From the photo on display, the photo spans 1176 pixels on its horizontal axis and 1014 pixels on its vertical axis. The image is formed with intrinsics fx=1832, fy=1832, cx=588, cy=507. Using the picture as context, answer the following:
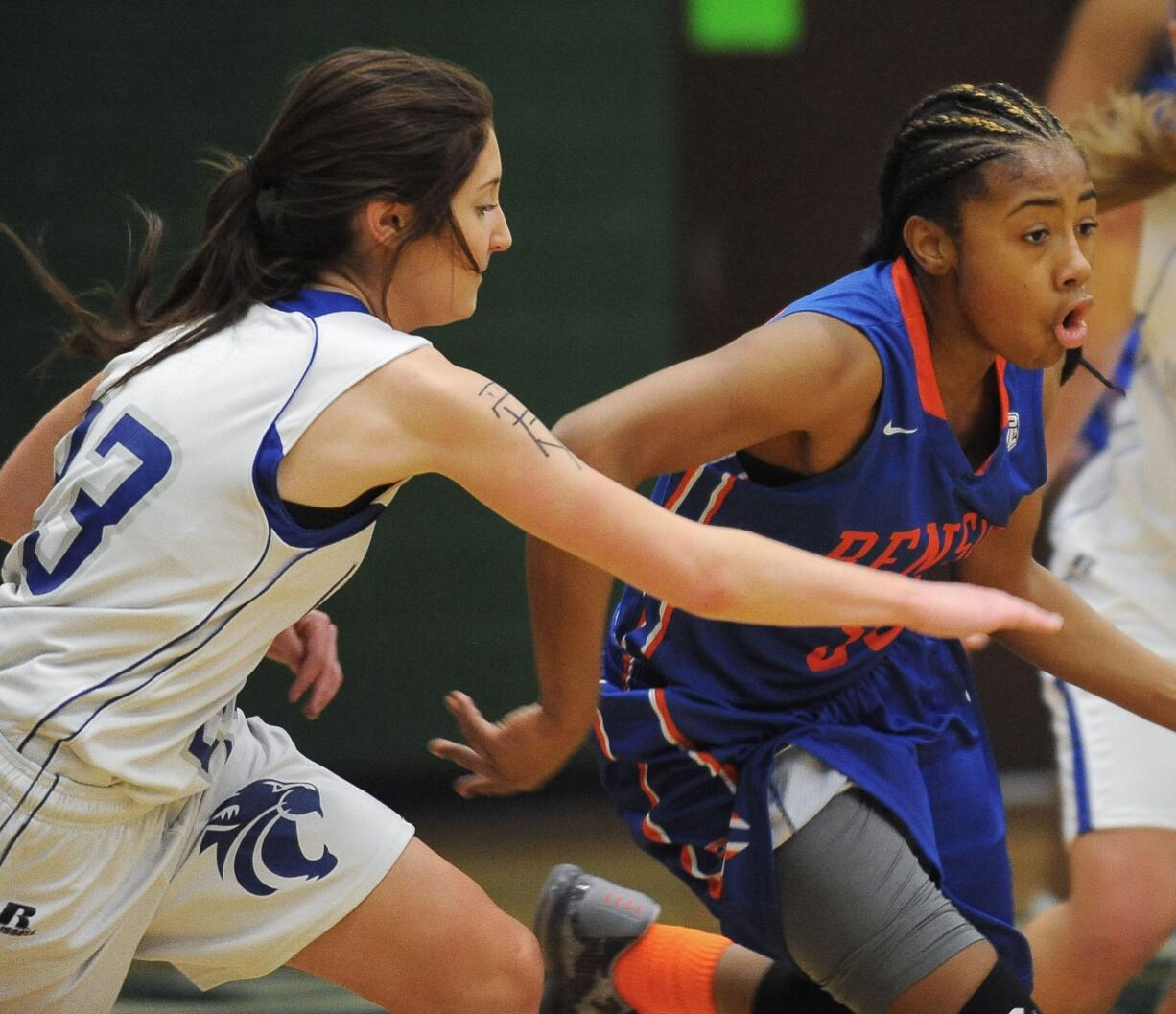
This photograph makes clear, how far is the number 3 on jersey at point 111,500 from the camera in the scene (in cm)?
212

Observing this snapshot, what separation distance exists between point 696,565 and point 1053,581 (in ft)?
3.23

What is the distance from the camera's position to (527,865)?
17.0 feet

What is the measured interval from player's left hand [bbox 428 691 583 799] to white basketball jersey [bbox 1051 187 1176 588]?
128 cm

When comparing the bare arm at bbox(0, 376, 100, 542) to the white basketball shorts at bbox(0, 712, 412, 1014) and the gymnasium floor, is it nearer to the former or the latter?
the white basketball shorts at bbox(0, 712, 412, 1014)

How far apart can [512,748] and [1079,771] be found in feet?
3.79

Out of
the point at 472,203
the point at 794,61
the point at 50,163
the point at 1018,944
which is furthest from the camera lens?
the point at 794,61

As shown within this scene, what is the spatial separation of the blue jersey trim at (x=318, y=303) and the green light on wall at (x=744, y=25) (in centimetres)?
363

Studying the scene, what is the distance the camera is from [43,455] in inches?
98.7

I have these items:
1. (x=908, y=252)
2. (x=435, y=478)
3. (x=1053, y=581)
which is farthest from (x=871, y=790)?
(x=435, y=478)

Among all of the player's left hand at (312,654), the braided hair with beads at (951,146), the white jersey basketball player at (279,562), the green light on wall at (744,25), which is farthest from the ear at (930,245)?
the green light on wall at (744,25)

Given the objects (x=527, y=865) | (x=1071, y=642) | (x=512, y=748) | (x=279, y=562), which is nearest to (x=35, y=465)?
(x=279, y=562)

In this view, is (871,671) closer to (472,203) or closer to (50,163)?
(472,203)

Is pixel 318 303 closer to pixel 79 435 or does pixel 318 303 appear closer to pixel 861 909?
pixel 79 435

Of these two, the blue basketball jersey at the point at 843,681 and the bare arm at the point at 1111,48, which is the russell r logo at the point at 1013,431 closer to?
the blue basketball jersey at the point at 843,681
